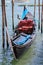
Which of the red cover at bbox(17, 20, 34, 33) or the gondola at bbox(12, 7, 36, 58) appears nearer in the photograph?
the gondola at bbox(12, 7, 36, 58)

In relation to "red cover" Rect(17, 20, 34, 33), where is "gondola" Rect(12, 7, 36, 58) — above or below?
below

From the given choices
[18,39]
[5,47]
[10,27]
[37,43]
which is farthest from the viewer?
[10,27]

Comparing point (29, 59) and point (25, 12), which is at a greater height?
point (25, 12)

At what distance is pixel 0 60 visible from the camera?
10742 millimetres

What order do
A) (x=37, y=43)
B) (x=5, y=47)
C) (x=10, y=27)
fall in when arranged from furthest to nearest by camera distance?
1. (x=10, y=27)
2. (x=37, y=43)
3. (x=5, y=47)

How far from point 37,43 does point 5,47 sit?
5.53 ft

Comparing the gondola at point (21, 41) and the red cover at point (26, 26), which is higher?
the red cover at point (26, 26)

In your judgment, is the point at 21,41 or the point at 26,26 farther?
the point at 26,26

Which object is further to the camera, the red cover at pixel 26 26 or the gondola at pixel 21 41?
the red cover at pixel 26 26

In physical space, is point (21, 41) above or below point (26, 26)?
below

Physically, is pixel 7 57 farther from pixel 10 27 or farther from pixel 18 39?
pixel 10 27

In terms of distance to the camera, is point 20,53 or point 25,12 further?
point 25,12

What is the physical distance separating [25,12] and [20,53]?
661cm

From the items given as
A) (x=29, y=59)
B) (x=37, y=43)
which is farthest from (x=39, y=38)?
(x=29, y=59)
